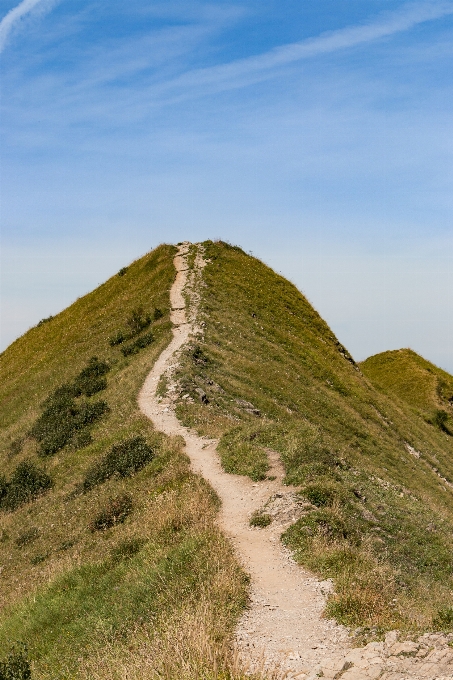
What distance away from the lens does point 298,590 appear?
1270cm

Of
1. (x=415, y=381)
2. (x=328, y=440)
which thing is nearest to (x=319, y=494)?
(x=328, y=440)

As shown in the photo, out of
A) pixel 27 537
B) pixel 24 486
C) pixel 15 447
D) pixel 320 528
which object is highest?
pixel 15 447

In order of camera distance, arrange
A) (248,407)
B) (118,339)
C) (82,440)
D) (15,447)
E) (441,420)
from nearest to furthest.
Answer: (82,440) < (248,407) < (15,447) < (118,339) < (441,420)

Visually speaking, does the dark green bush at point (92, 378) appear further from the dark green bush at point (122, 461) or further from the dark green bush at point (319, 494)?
the dark green bush at point (319, 494)

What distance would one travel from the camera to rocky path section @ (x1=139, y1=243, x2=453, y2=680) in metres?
8.97

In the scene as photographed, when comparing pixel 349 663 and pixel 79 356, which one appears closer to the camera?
pixel 349 663

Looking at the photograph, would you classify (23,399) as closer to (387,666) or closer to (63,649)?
(63,649)

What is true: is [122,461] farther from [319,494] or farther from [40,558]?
[319,494]

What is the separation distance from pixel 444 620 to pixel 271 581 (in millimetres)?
4181

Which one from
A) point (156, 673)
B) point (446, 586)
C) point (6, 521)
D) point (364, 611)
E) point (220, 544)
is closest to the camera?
point (156, 673)

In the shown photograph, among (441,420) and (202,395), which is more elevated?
(202,395)

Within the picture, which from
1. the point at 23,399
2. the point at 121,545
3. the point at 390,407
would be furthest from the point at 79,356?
the point at 121,545

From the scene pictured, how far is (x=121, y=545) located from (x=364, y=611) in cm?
766

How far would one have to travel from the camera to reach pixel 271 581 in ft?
43.3
